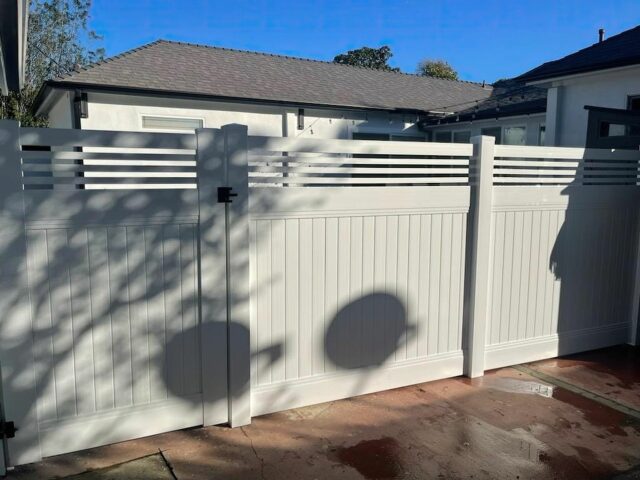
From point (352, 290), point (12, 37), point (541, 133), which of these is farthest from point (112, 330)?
point (541, 133)

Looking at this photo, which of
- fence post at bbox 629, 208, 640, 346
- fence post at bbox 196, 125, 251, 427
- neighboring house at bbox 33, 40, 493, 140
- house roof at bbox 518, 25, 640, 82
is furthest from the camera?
neighboring house at bbox 33, 40, 493, 140

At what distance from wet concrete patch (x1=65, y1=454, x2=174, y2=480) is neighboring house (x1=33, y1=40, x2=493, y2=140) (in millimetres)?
7887

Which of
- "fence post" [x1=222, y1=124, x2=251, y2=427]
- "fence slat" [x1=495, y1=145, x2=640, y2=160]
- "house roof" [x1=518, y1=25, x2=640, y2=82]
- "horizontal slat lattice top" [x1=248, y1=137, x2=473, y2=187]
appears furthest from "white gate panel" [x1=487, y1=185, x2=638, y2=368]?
"house roof" [x1=518, y1=25, x2=640, y2=82]

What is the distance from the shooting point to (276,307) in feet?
11.8

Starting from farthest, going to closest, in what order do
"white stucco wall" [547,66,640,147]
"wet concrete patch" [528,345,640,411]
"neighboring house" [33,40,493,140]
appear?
"neighboring house" [33,40,493,140], "white stucco wall" [547,66,640,147], "wet concrete patch" [528,345,640,411]

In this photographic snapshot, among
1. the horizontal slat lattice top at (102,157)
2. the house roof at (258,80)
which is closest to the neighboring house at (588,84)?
the house roof at (258,80)

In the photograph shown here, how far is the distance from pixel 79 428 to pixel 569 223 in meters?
4.28

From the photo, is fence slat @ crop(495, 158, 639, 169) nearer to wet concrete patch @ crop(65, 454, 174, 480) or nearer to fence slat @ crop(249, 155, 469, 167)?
fence slat @ crop(249, 155, 469, 167)

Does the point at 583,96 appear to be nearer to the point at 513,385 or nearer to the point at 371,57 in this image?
the point at 513,385

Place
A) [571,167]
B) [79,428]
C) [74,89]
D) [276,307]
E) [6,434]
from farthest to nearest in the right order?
[74,89]
[571,167]
[276,307]
[79,428]
[6,434]

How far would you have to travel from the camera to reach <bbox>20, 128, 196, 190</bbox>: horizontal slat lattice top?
287 cm

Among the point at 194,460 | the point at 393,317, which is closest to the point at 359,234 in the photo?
the point at 393,317

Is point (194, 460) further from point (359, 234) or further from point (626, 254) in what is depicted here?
point (626, 254)

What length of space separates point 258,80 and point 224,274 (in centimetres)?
941
